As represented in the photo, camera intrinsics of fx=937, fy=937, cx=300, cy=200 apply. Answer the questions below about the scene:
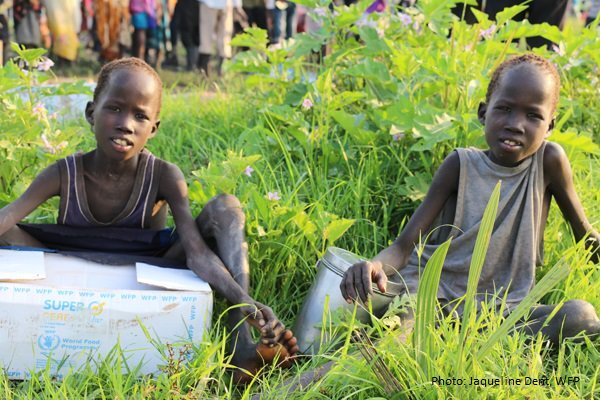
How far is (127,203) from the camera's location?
325 centimetres

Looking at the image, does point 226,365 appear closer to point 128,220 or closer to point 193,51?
point 128,220

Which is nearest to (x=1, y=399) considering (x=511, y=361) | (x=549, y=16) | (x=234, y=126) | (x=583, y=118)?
(x=511, y=361)

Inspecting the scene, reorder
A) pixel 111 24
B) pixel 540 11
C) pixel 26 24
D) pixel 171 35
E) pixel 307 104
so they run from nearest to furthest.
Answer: pixel 307 104, pixel 540 11, pixel 26 24, pixel 111 24, pixel 171 35

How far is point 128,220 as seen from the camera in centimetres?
326

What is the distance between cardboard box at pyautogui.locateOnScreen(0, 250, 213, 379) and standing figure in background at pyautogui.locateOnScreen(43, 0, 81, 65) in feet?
18.9

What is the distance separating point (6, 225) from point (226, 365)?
36.8 inches

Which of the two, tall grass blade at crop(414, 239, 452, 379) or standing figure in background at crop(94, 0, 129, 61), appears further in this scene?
standing figure in background at crop(94, 0, 129, 61)

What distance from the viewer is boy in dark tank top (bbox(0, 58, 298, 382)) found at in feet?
10.3

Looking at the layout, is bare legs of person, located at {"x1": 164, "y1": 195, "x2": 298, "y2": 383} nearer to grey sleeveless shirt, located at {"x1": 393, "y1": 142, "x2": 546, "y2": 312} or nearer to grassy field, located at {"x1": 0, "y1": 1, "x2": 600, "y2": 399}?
grassy field, located at {"x1": 0, "y1": 1, "x2": 600, "y2": 399}

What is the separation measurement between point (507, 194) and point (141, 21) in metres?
6.46

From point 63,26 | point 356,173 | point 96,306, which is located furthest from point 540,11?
point 63,26

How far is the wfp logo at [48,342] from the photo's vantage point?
2.74 metres

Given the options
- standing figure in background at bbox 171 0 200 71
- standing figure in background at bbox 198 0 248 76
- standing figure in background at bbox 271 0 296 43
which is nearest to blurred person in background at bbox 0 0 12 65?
standing figure in background at bbox 171 0 200 71

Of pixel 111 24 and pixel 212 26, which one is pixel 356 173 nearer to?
pixel 212 26
